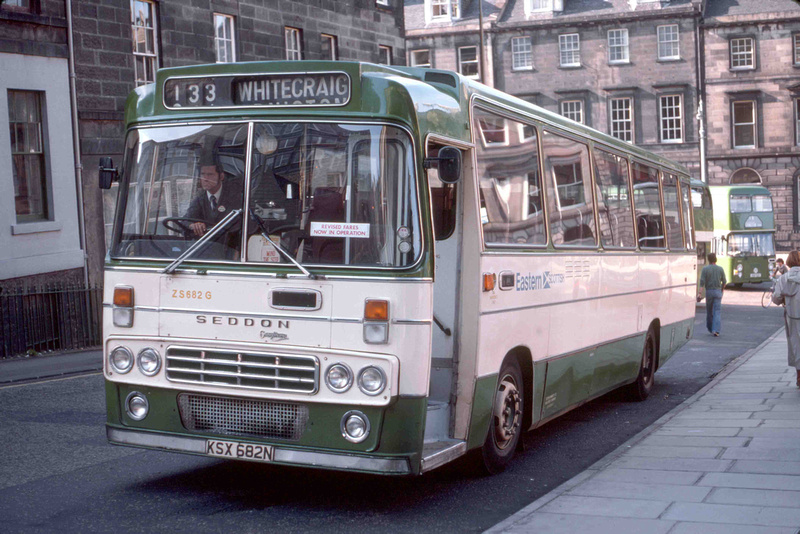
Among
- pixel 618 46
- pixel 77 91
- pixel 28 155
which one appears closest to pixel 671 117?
pixel 618 46

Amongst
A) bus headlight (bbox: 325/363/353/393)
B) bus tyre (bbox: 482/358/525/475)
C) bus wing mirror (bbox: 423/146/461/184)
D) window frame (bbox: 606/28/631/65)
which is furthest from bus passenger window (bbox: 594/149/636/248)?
window frame (bbox: 606/28/631/65)

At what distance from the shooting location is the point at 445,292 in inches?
297

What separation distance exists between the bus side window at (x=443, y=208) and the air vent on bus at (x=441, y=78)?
2.18 ft

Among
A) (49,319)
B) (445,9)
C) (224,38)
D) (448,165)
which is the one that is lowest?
(49,319)

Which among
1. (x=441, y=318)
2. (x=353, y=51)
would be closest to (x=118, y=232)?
(x=441, y=318)

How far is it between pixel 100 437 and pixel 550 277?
14.0ft

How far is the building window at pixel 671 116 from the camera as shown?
5953 centimetres

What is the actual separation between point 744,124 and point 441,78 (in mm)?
55862

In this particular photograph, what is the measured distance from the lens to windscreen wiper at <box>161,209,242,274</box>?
Result: 269 inches

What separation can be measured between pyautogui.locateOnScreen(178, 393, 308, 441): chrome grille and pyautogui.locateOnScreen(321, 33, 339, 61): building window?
22.3 meters

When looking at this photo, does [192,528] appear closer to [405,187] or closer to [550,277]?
[405,187]

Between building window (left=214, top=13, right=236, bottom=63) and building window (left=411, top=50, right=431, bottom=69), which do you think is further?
building window (left=411, top=50, right=431, bottom=69)

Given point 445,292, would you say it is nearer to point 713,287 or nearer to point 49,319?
point 49,319

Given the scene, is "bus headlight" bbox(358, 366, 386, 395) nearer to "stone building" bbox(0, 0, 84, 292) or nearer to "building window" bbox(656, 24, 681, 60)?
"stone building" bbox(0, 0, 84, 292)
